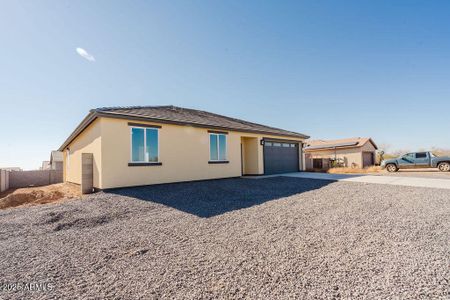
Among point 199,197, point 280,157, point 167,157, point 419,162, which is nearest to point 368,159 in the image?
point 419,162

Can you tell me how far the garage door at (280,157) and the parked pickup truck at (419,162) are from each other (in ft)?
28.0

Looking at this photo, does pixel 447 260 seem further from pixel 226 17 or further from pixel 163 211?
pixel 226 17

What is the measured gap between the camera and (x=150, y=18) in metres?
8.55

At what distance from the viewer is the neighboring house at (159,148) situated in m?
7.74

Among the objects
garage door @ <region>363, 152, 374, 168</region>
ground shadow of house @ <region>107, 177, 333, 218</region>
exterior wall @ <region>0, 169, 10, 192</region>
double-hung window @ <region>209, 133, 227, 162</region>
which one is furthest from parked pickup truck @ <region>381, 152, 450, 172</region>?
exterior wall @ <region>0, 169, 10, 192</region>

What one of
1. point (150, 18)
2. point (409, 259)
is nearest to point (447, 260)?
point (409, 259)

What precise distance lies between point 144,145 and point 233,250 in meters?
6.86

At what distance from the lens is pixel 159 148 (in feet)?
29.2

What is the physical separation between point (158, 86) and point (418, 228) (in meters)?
12.8

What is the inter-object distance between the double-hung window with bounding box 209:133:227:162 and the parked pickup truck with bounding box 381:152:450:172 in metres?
15.6

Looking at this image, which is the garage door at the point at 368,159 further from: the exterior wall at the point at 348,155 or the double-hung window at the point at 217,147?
the double-hung window at the point at 217,147

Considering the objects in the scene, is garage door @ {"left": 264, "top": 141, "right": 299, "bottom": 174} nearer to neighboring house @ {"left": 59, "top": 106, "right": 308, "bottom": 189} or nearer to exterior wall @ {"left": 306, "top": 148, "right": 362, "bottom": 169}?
neighboring house @ {"left": 59, "top": 106, "right": 308, "bottom": 189}

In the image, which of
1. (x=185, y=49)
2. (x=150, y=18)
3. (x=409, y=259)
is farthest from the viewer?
(x=185, y=49)

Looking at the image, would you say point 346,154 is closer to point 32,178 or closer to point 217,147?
point 217,147
